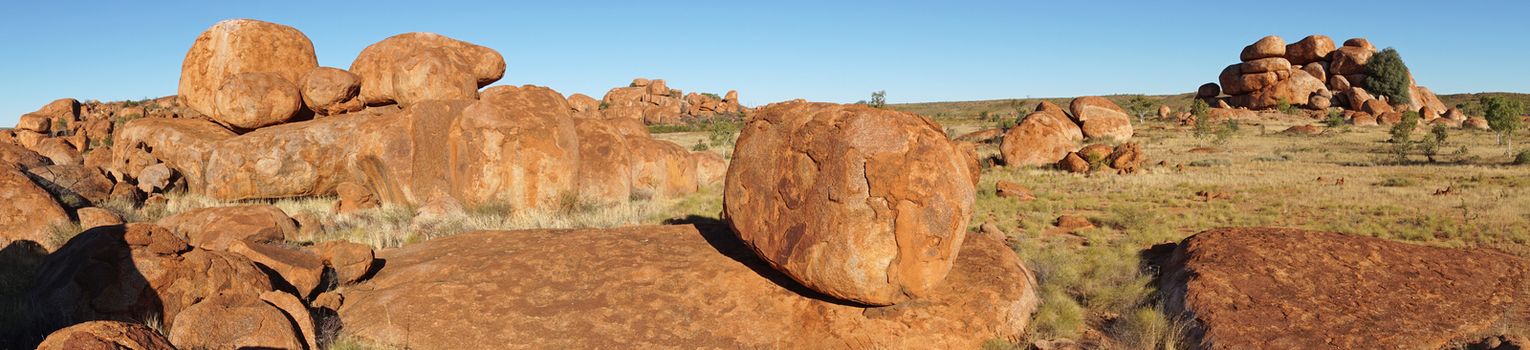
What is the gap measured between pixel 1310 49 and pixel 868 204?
55.5 meters

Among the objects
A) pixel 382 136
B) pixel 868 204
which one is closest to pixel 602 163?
pixel 382 136

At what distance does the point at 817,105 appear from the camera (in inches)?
282

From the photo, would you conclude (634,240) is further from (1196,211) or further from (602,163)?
(1196,211)

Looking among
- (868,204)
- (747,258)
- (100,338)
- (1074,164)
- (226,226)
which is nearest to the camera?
(100,338)

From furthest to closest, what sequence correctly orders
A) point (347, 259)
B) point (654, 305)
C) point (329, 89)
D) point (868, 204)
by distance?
1. point (329, 89)
2. point (347, 259)
3. point (654, 305)
4. point (868, 204)

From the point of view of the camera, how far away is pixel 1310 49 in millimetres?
51094

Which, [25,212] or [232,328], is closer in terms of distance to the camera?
[232,328]

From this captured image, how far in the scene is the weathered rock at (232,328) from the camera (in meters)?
5.56

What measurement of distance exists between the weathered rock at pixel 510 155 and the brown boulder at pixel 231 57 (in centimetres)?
598

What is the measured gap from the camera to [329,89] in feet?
51.9


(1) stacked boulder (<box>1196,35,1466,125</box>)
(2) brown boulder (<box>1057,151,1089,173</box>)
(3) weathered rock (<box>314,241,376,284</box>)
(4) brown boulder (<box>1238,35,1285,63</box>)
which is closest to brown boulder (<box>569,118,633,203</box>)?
(3) weathered rock (<box>314,241,376,284</box>)

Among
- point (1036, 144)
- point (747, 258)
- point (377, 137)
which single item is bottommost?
point (1036, 144)

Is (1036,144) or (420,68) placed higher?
(420,68)

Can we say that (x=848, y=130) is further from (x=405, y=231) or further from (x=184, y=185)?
(x=184, y=185)
